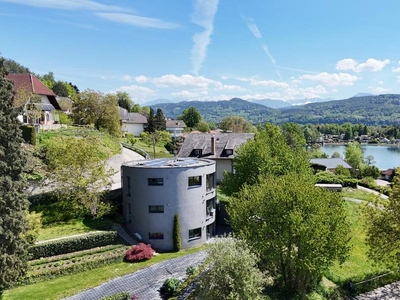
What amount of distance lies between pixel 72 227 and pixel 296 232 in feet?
68.4

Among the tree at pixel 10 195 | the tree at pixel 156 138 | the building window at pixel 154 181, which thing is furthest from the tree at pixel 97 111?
the tree at pixel 10 195

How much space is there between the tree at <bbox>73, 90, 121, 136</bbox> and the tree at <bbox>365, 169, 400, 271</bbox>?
48650mm

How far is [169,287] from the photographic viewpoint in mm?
22844

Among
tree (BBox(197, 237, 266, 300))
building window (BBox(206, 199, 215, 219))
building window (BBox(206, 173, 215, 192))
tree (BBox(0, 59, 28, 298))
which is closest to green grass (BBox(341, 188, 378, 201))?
building window (BBox(206, 199, 215, 219))

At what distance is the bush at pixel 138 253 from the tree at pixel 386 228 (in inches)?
683

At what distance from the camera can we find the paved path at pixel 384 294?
936 inches

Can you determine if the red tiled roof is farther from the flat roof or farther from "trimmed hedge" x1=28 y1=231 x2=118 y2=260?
"trimmed hedge" x1=28 y1=231 x2=118 y2=260

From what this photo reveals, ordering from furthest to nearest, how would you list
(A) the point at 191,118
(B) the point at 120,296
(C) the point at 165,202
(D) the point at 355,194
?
(A) the point at 191,118 → (D) the point at 355,194 → (C) the point at 165,202 → (B) the point at 120,296

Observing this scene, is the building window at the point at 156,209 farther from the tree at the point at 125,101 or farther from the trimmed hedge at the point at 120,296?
the tree at the point at 125,101

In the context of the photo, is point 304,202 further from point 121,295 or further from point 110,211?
point 110,211

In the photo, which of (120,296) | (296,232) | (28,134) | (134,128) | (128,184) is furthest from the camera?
(134,128)

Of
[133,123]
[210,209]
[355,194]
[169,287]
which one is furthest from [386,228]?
[133,123]

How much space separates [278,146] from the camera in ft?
124

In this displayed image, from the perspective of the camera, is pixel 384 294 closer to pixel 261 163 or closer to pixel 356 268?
pixel 356 268
